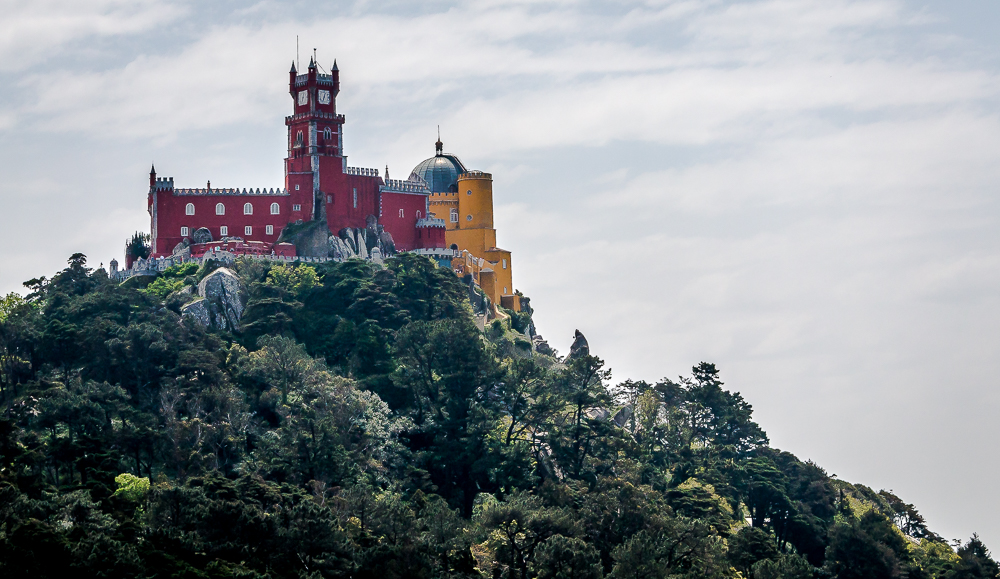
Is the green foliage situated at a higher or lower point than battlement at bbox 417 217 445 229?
lower

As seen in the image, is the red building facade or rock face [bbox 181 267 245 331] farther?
the red building facade

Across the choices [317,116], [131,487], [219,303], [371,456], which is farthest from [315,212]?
[131,487]

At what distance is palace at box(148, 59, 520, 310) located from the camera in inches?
3826

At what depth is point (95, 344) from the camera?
82.0 m

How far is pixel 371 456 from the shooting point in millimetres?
78562

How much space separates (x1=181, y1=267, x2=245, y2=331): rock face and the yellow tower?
1980 centimetres

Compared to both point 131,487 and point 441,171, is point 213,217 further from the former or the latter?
point 131,487

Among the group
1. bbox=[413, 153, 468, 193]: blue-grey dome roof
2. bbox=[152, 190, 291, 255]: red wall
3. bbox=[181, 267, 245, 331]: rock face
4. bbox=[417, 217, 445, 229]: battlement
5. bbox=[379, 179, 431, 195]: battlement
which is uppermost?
bbox=[413, 153, 468, 193]: blue-grey dome roof

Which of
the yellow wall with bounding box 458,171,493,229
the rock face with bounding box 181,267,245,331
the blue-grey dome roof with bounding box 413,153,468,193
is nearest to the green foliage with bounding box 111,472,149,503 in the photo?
the rock face with bounding box 181,267,245,331

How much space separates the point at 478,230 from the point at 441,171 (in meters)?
6.42

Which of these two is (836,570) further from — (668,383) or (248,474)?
(248,474)

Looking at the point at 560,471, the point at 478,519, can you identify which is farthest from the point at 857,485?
the point at 478,519

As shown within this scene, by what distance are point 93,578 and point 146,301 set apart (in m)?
35.5

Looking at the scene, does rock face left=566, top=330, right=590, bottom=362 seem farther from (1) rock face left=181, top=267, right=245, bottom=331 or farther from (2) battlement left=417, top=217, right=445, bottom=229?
(1) rock face left=181, top=267, right=245, bottom=331
